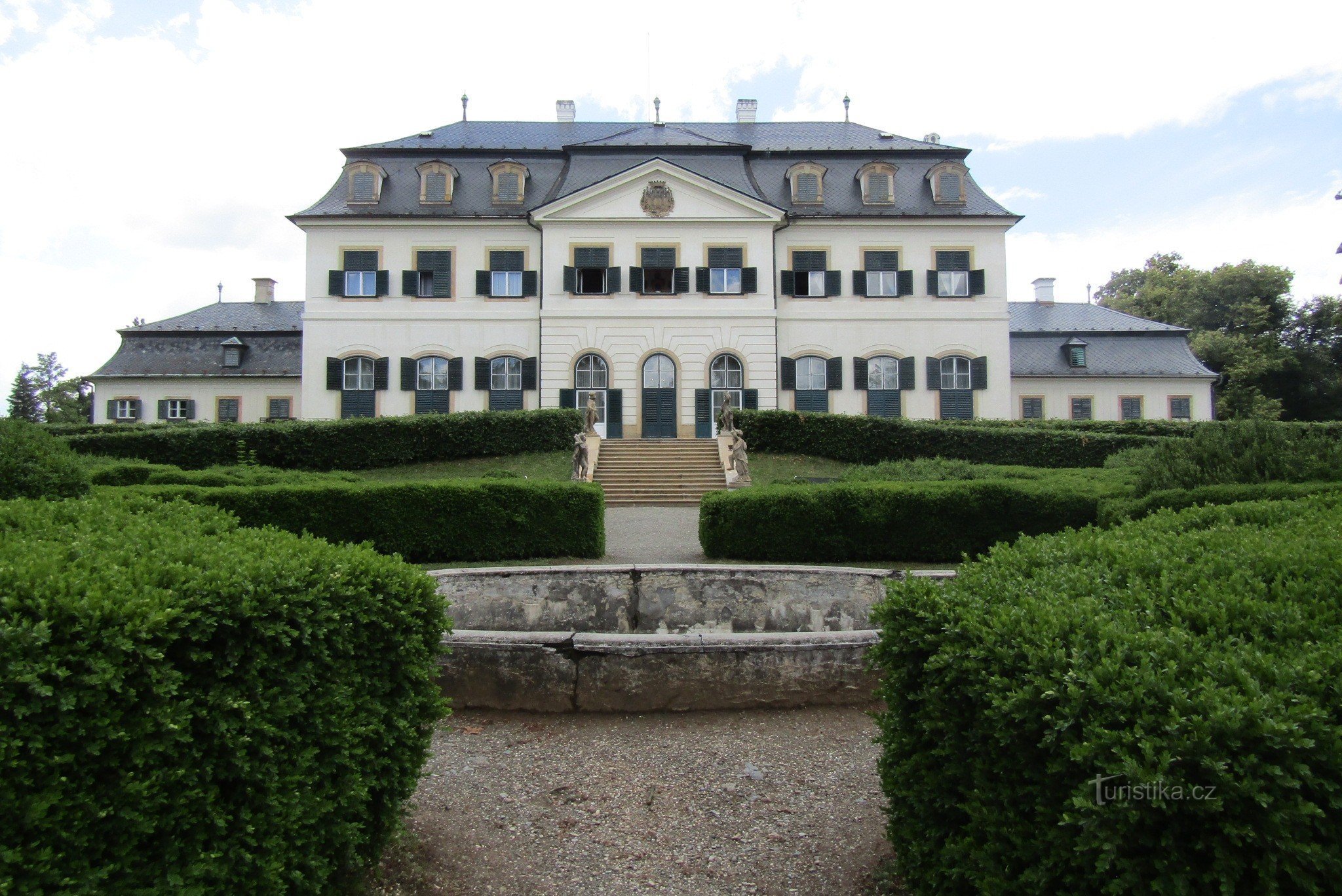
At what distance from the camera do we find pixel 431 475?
65.1 ft

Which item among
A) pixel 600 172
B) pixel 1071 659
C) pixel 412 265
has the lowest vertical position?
pixel 1071 659

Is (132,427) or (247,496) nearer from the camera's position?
(247,496)

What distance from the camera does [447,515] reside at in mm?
10922

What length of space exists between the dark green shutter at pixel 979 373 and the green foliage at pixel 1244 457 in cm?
1960

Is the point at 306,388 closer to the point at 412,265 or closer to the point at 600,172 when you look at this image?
the point at 412,265

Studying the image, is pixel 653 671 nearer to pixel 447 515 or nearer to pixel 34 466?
pixel 34 466

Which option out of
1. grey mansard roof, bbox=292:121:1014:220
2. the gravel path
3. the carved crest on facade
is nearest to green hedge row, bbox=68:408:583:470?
the carved crest on facade

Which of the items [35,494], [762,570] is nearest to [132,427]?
[35,494]

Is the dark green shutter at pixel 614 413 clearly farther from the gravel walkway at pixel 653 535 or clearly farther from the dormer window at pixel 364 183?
the dormer window at pixel 364 183

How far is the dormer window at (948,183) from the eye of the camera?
28.2 meters

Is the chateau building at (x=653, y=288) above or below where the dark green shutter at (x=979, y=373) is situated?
above

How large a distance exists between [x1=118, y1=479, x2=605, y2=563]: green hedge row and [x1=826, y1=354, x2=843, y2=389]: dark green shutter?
17.5 m

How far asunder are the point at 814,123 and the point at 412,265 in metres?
16.8

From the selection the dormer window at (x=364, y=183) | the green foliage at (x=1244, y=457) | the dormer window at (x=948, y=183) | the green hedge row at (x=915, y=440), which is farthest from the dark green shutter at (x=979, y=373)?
the dormer window at (x=364, y=183)
